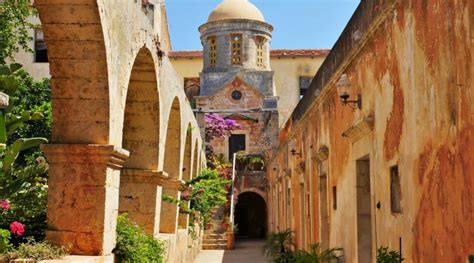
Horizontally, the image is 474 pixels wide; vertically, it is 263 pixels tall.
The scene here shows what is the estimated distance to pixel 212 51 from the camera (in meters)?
34.7

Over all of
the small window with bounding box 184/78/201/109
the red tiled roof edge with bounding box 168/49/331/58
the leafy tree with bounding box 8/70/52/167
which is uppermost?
the red tiled roof edge with bounding box 168/49/331/58

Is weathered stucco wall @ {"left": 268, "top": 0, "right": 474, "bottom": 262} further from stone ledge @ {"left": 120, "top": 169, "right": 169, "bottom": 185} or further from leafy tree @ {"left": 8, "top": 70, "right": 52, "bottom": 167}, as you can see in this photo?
leafy tree @ {"left": 8, "top": 70, "right": 52, "bottom": 167}

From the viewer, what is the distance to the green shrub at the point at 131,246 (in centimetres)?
713

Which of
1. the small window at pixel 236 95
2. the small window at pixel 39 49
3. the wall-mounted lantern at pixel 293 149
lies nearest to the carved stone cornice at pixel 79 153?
the wall-mounted lantern at pixel 293 149

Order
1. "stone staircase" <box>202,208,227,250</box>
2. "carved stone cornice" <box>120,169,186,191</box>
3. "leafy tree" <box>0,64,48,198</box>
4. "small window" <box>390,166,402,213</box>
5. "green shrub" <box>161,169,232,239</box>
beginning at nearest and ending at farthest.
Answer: "small window" <box>390,166,402,213</box>
"leafy tree" <box>0,64,48,198</box>
"carved stone cornice" <box>120,169,186,191</box>
"green shrub" <box>161,169,232,239</box>
"stone staircase" <box>202,208,227,250</box>

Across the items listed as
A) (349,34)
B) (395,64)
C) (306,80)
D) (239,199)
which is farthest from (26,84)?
(306,80)

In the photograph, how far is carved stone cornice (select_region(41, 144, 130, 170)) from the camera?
6227 mm

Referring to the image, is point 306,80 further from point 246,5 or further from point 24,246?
point 24,246

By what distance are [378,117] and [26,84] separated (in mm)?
17460

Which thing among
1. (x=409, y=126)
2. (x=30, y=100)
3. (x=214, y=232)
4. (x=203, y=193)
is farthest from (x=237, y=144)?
(x=409, y=126)

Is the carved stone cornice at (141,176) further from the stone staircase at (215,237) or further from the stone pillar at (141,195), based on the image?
the stone staircase at (215,237)

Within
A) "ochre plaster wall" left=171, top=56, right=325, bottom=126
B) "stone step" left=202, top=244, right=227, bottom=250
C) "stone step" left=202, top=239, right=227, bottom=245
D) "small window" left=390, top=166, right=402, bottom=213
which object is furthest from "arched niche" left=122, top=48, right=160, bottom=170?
"ochre plaster wall" left=171, top=56, right=325, bottom=126

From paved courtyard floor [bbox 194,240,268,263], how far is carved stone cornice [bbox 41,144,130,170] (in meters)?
12.6

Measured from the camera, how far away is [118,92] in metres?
6.67
